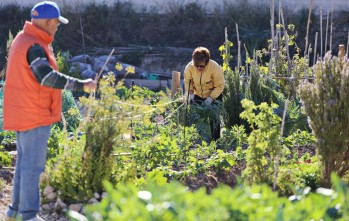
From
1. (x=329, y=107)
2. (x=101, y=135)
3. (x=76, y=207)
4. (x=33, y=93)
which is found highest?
(x=33, y=93)

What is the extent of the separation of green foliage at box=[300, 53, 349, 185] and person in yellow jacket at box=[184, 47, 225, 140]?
2.60 meters

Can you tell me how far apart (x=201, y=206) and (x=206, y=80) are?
542 centimetres

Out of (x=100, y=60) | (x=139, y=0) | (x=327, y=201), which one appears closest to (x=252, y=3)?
(x=139, y=0)

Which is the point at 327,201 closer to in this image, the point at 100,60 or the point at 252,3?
the point at 100,60

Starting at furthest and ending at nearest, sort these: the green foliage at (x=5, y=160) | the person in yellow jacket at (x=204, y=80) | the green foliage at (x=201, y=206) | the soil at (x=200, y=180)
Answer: the person in yellow jacket at (x=204, y=80), the green foliage at (x=5, y=160), the soil at (x=200, y=180), the green foliage at (x=201, y=206)

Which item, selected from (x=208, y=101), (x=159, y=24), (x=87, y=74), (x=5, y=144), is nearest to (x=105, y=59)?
(x=87, y=74)

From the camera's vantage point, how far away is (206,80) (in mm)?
8148

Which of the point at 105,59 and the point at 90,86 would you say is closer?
the point at 90,86

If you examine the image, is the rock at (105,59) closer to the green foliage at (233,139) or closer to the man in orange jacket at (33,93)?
the green foliage at (233,139)

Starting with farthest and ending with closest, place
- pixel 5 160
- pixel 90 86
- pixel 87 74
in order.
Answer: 1. pixel 87 74
2. pixel 5 160
3. pixel 90 86

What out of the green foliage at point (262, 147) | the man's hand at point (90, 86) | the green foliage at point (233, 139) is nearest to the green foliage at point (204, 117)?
the green foliage at point (233, 139)

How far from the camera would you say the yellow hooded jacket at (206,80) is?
8078mm

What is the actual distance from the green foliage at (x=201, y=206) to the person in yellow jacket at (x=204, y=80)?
16.0 ft

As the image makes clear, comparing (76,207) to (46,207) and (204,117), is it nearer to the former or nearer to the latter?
(46,207)
